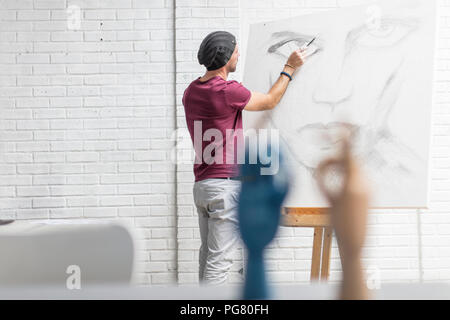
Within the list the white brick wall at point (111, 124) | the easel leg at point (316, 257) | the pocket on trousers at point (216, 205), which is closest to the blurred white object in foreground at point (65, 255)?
the pocket on trousers at point (216, 205)

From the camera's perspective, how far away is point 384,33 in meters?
1.94

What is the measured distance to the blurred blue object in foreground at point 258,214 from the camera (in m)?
0.51

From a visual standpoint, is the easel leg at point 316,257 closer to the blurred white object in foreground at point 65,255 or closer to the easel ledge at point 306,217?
the easel ledge at point 306,217

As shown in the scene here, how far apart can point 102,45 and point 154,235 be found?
1.18 meters

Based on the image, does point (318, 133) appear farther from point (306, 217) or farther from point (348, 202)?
point (348, 202)

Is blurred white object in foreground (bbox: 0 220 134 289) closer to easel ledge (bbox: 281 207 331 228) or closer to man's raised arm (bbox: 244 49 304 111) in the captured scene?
easel ledge (bbox: 281 207 331 228)

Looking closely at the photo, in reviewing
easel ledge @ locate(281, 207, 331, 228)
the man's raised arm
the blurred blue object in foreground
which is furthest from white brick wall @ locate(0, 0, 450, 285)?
the blurred blue object in foreground

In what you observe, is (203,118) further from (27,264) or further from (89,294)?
(89,294)

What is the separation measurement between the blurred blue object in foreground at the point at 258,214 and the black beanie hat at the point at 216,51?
1380mm

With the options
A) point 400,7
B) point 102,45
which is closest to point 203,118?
point 400,7

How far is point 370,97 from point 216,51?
64 centimetres

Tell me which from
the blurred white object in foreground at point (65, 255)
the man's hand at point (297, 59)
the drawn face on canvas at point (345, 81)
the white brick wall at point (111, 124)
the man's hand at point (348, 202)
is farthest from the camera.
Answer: the white brick wall at point (111, 124)

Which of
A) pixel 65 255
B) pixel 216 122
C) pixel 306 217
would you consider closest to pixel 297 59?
pixel 216 122

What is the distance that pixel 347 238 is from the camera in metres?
0.45
